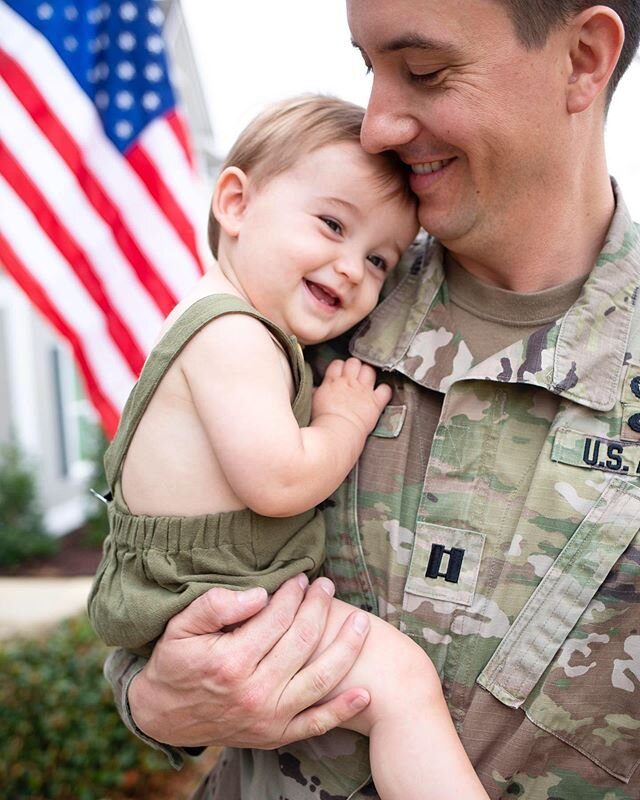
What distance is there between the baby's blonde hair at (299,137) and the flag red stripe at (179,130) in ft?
6.30

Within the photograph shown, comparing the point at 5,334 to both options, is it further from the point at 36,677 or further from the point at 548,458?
the point at 548,458

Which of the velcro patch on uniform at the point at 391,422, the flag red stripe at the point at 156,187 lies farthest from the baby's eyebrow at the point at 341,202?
the flag red stripe at the point at 156,187

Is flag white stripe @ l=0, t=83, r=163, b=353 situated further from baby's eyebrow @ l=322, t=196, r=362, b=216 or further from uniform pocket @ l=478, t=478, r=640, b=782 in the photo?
uniform pocket @ l=478, t=478, r=640, b=782

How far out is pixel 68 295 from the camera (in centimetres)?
377

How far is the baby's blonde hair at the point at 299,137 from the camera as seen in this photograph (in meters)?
2.00

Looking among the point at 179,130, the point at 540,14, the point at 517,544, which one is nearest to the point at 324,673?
the point at 517,544

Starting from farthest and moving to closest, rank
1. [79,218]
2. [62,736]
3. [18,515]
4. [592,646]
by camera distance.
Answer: [18,515] < [62,736] < [79,218] < [592,646]

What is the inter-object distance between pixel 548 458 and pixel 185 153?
2816 millimetres

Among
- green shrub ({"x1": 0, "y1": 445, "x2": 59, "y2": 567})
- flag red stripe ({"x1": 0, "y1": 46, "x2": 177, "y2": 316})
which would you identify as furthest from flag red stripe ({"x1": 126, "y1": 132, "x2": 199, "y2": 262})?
green shrub ({"x1": 0, "y1": 445, "x2": 59, "y2": 567})

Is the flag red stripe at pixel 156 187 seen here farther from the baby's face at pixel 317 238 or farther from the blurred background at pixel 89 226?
the baby's face at pixel 317 238

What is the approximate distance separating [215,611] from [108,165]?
8.65ft

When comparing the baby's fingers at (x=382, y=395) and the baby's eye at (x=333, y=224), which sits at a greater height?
the baby's eye at (x=333, y=224)

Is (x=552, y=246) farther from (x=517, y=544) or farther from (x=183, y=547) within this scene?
(x=183, y=547)

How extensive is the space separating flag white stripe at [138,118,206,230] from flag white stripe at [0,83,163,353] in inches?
13.9
